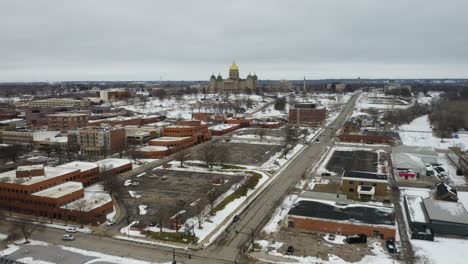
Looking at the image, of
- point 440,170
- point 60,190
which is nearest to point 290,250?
point 60,190

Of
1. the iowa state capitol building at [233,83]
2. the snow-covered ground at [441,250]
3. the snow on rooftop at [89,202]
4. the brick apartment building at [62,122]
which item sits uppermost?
the iowa state capitol building at [233,83]

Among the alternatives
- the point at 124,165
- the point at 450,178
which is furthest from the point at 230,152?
the point at 450,178

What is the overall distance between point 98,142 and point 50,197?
26281 millimetres

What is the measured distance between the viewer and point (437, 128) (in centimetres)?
7412

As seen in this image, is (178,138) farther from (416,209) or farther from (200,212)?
(416,209)

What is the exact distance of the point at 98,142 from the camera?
55.6m

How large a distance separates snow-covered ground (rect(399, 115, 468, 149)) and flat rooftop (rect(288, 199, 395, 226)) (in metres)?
37.4

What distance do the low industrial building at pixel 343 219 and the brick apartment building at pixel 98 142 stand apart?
35.3 meters

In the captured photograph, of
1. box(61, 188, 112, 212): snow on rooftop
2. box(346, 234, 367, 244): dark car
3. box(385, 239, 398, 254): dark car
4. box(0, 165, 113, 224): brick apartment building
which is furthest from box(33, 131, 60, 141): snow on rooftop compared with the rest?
box(385, 239, 398, 254): dark car

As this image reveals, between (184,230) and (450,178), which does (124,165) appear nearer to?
(184,230)

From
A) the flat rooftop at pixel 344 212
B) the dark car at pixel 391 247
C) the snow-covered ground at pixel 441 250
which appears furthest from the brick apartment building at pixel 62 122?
the snow-covered ground at pixel 441 250

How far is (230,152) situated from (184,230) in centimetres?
2951

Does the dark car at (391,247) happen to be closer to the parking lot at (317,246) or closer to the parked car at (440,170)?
the parking lot at (317,246)

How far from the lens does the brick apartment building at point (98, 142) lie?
55375 millimetres
